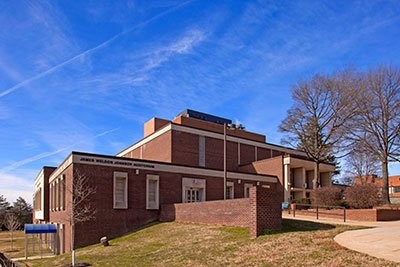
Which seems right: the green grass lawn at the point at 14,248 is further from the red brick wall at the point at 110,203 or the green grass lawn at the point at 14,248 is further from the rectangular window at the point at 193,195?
the rectangular window at the point at 193,195

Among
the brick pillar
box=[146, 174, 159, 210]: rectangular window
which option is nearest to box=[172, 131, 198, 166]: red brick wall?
box=[146, 174, 159, 210]: rectangular window

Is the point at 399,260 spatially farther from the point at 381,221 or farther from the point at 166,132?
the point at 166,132

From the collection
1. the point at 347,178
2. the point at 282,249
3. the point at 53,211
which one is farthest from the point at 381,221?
the point at 347,178

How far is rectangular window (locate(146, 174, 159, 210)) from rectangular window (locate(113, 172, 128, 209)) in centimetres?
199

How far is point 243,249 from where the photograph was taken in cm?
1508

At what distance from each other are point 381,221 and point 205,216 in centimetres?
1034

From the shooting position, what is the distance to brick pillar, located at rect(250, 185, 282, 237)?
17.2 meters

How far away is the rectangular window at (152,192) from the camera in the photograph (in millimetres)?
32688

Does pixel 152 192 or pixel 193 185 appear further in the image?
pixel 193 185

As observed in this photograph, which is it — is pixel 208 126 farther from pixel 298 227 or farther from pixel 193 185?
pixel 298 227

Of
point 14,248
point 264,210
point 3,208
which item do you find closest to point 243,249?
point 264,210

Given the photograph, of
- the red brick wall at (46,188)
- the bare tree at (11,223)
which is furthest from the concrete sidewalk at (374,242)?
the bare tree at (11,223)

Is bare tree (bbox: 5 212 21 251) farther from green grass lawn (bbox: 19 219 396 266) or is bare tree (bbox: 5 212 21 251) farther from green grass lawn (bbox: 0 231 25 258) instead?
green grass lawn (bbox: 19 219 396 266)

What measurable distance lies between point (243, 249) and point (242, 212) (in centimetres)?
563
